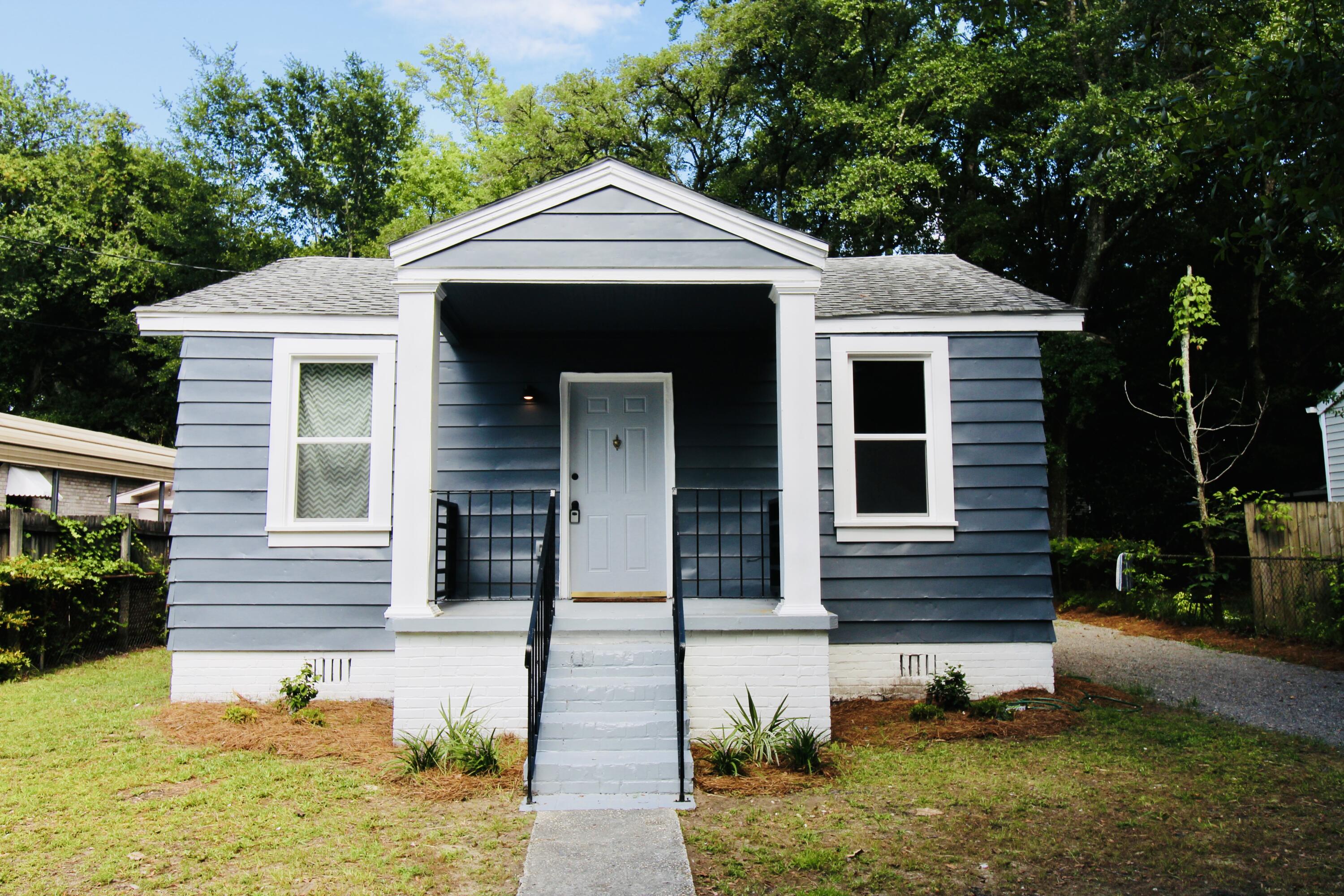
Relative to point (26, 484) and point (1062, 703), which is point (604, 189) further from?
point (26, 484)

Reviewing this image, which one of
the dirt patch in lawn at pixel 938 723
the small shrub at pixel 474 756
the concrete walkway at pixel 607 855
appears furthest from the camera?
the dirt patch in lawn at pixel 938 723

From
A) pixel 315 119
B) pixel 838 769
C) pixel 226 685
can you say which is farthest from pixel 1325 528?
pixel 315 119

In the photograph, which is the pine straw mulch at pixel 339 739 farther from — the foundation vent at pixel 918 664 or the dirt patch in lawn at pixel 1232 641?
the dirt patch in lawn at pixel 1232 641

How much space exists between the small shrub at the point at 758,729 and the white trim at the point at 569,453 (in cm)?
195

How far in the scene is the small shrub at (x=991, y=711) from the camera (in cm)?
661

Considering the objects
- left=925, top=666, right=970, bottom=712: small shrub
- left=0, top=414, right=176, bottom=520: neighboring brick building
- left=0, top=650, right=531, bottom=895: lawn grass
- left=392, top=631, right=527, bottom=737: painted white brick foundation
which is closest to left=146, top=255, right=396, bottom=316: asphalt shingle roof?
left=392, top=631, right=527, bottom=737: painted white brick foundation

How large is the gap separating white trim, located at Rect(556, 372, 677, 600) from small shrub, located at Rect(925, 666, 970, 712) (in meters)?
2.31

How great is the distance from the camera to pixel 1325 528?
10.2 m

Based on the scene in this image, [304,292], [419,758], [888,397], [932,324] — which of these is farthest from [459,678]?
[932,324]

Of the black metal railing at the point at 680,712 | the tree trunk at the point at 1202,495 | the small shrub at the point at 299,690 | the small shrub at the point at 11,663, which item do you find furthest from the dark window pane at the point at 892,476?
the small shrub at the point at 11,663

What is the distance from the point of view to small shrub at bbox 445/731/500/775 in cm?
530

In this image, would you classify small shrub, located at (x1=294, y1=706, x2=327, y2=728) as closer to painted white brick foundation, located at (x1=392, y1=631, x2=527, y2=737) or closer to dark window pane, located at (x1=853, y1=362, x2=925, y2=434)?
painted white brick foundation, located at (x1=392, y1=631, x2=527, y2=737)

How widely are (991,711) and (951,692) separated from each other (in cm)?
33

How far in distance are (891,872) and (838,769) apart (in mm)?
1564
